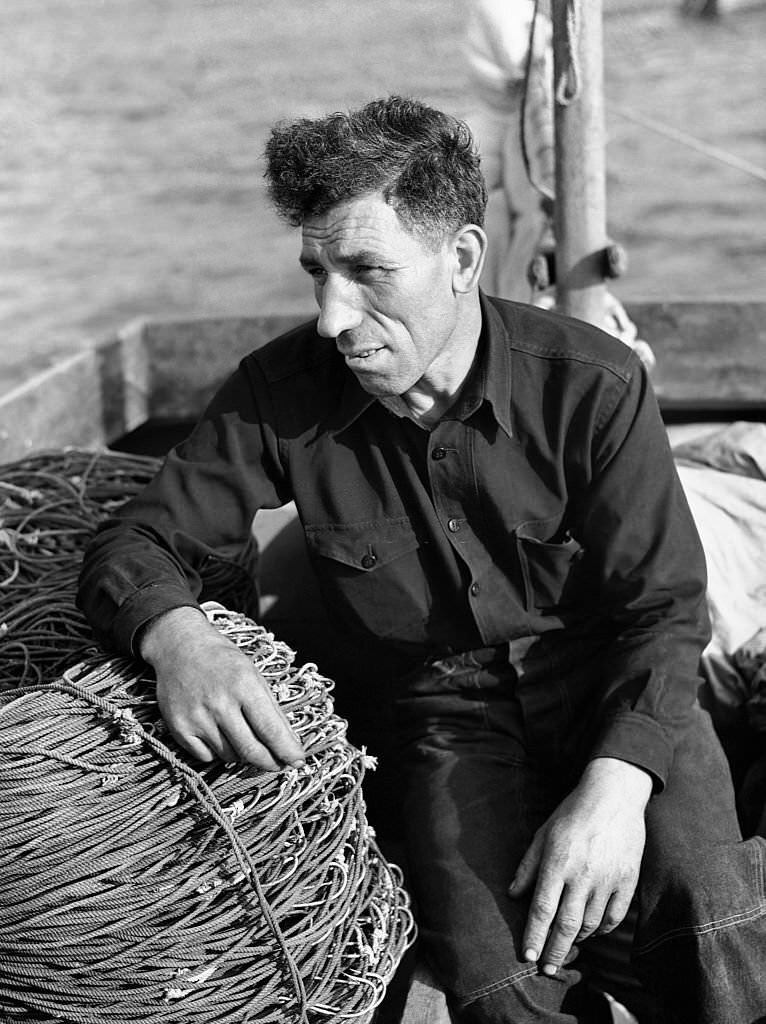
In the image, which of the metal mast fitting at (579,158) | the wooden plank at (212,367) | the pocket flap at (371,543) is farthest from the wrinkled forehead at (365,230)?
the wooden plank at (212,367)

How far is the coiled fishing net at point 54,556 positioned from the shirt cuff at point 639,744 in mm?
733

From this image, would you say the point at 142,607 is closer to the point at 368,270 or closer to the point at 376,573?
the point at 376,573

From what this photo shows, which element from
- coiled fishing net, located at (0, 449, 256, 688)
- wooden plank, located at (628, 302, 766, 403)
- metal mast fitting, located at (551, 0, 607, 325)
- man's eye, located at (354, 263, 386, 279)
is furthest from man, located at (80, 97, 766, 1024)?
wooden plank, located at (628, 302, 766, 403)

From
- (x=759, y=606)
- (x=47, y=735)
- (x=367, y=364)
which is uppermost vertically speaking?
(x=367, y=364)

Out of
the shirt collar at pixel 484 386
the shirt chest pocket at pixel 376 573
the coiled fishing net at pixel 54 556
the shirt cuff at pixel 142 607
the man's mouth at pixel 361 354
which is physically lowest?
the coiled fishing net at pixel 54 556

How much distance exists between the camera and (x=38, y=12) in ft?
75.6

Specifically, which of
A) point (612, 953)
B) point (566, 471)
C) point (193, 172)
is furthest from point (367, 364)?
point (193, 172)

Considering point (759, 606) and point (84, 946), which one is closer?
point (84, 946)

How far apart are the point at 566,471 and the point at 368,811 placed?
817mm

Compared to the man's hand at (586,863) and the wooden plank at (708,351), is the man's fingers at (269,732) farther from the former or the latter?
the wooden plank at (708,351)

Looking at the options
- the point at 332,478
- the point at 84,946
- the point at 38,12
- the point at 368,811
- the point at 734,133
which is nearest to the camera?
the point at 84,946

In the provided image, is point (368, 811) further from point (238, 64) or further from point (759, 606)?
point (238, 64)

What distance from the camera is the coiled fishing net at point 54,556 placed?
2.17 meters

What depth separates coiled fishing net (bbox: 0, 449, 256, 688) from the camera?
2.17 meters
